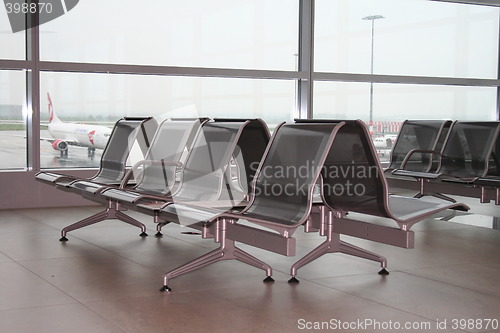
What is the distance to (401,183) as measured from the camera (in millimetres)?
6227

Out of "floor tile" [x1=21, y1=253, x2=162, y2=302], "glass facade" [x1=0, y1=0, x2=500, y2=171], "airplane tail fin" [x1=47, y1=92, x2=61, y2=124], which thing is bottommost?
"floor tile" [x1=21, y1=253, x2=162, y2=302]

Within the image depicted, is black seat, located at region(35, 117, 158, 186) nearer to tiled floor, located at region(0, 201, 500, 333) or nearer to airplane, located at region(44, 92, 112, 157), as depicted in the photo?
tiled floor, located at region(0, 201, 500, 333)

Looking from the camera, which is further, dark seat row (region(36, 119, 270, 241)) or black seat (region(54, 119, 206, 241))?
black seat (region(54, 119, 206, 241))

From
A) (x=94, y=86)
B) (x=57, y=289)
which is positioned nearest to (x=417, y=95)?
(x=94, y=86)

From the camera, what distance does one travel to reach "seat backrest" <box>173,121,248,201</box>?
13.2 feet

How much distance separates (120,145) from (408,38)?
5.41 meters

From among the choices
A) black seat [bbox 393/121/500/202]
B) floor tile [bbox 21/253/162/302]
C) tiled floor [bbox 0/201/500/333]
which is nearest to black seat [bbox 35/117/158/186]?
tiled floor [bbox 0/201/500/333]

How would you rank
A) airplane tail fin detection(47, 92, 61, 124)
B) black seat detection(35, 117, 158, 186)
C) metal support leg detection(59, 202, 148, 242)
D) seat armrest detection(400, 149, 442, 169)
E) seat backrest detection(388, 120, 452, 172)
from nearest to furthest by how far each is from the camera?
metal support leg detection(59, 202, 148, 242), black seat detection(35, 117, 158, 186), seat armrest detection(400, 149, 442, 169), seat backrest detection(388, 120, 452, 172), airplane tail fin detection(47, 92, 61, 124)

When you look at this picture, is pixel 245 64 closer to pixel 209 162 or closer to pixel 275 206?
pixel 209 162

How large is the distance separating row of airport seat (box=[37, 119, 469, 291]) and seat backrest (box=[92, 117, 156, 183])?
2.60 feet

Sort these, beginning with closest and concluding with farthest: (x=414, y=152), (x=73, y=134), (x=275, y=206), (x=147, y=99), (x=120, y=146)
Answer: (x=275, y=206) → (x=120, y=146) → (x=414, y=152) → (x=73, y=134) → (x=147, y=99)

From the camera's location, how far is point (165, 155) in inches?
188

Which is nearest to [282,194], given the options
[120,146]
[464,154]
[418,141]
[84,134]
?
[120,146]

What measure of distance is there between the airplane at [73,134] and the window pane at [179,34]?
2.25 ft
